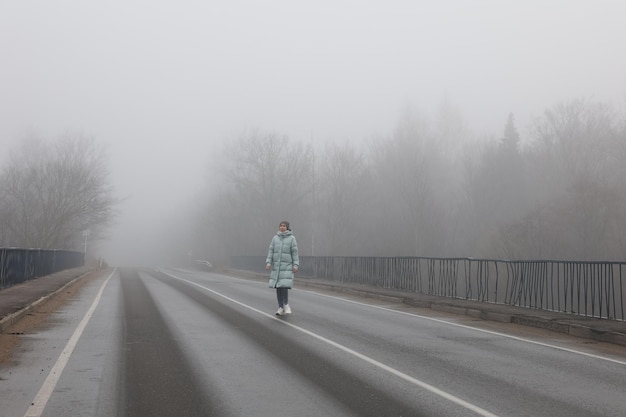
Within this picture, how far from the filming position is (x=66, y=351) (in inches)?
328

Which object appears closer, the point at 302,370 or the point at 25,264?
the point at 302,370

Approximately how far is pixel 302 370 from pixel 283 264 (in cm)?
600

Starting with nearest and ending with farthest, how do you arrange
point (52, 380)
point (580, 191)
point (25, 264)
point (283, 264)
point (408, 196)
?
point (52, 380), point (283, 264), point (25, 264), point (580, 191), point (408, 196)

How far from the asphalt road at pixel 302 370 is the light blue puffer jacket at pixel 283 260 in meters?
0.85

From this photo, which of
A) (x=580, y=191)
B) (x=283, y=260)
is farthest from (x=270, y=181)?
(x=283, y=260)

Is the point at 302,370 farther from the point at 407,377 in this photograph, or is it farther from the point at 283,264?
the point at 283,264

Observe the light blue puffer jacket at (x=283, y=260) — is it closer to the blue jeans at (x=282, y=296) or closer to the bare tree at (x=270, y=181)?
the blue jeans at (x=282, y=296)

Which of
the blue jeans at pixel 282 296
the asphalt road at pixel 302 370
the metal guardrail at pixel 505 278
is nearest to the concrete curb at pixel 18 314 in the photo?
the asphalt road at pixel 302 370

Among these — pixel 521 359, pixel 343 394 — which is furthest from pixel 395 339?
pixel 343 394

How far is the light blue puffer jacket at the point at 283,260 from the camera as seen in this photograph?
42.9 feet

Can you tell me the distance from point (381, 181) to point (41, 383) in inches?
2474

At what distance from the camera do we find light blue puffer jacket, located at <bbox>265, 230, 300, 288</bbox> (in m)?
13.1

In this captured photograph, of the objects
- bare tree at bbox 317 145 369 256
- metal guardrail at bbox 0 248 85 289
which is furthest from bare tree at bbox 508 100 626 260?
metal guardrail at bbox 0 248 85 289

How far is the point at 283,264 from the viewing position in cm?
1322
